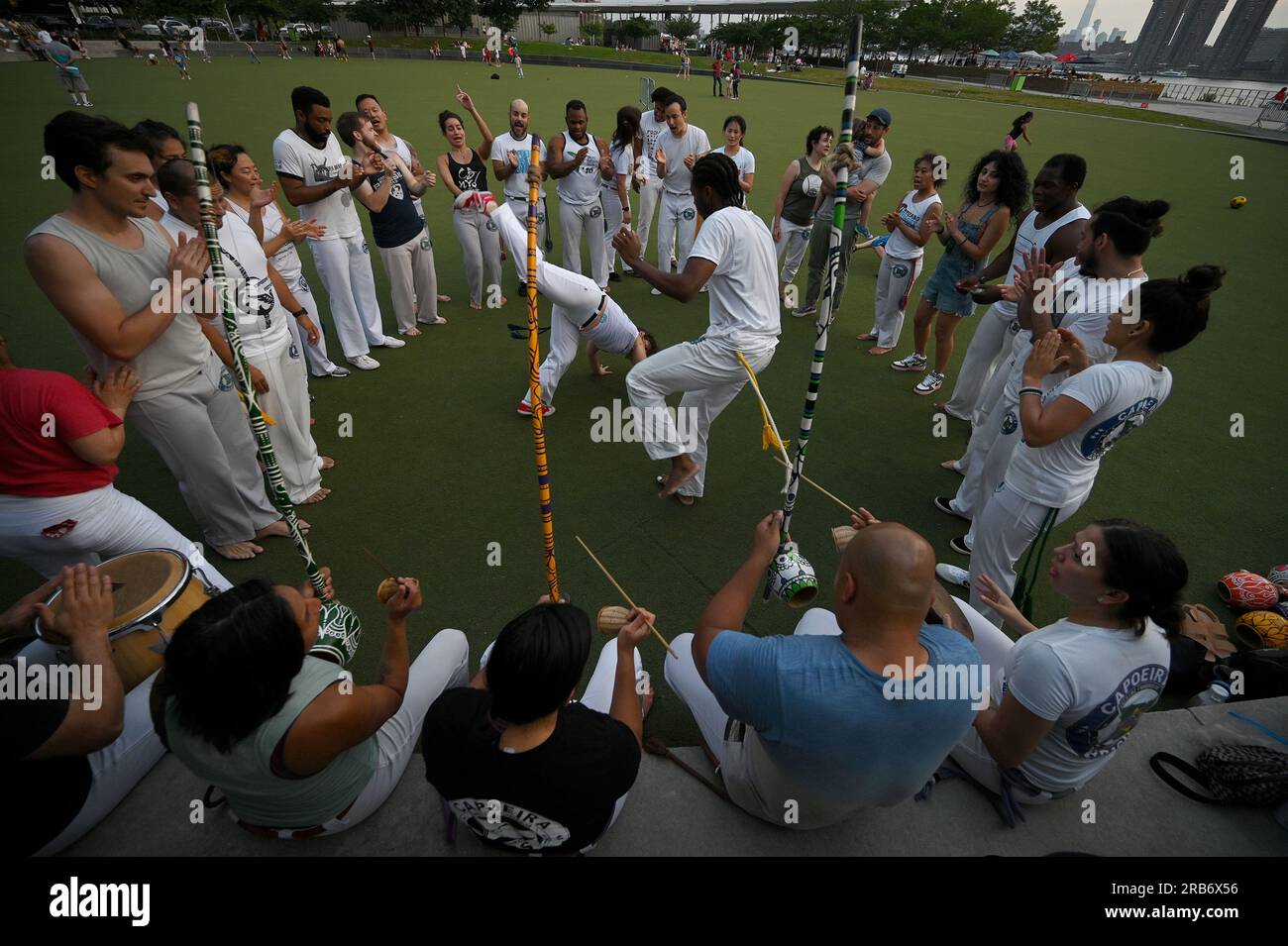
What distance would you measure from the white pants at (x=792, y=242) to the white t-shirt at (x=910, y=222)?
1356 mm

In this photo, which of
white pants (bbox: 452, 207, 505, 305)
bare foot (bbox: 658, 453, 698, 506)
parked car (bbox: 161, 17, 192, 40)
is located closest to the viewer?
bare foot (bbox: 658, 453, 698, 506)

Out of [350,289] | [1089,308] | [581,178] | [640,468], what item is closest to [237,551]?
[640,468]

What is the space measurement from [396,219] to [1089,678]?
22.1ft

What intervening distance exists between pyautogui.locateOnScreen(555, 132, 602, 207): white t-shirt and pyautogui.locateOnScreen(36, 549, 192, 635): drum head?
20.6ft

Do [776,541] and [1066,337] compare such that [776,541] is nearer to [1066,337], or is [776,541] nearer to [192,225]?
[1066,337]

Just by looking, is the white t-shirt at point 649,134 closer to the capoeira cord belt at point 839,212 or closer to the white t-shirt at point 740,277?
the white t-shirt at point 740,277

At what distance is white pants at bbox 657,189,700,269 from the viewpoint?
26.1 feet

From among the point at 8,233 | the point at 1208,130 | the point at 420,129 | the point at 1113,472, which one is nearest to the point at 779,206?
the point at 1113,472

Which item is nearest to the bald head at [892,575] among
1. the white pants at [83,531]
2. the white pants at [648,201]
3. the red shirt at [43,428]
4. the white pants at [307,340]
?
the white pants at [83,531]

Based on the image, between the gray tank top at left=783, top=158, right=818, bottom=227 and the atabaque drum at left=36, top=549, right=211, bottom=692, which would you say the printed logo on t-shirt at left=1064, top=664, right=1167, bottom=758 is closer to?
the atabaque drum at left=36, top=549, right=211, bottom=692

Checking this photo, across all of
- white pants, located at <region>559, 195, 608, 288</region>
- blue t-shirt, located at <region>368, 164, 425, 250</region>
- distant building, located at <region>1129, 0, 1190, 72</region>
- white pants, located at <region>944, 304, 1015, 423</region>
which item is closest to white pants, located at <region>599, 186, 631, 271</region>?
white pants, located at <region>559, 195, 608, 288</region>

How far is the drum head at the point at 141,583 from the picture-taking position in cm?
224

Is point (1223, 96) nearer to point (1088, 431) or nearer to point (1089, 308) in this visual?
point (1089, 308)

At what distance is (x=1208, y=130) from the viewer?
26.1 meters
